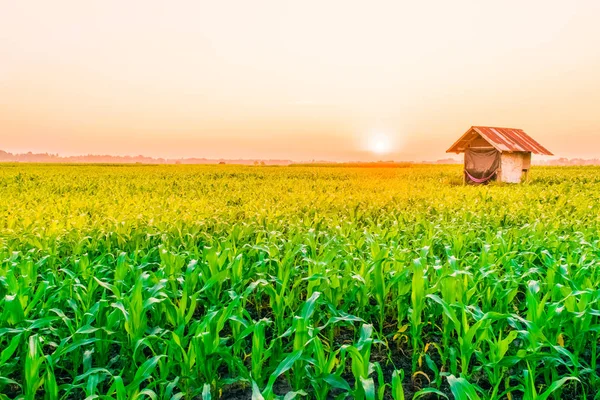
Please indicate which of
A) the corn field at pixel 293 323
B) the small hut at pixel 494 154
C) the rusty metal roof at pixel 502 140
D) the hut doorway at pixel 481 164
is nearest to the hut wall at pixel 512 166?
the small hut at pixel 494 154

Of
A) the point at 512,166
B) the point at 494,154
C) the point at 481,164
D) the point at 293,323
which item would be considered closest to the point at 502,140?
the point at 494,154

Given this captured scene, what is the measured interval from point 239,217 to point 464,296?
7333 mm

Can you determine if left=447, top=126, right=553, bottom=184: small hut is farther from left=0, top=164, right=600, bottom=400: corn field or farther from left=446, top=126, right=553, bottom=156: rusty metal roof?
left=0, top=164, right=600, bottom=400: corn field

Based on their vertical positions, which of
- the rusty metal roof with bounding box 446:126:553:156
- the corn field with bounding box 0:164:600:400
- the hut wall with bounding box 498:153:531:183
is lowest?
the corn field with bounding box 0:164:600:400

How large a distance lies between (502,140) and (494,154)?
130 centimetres

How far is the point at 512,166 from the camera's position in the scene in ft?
84.0

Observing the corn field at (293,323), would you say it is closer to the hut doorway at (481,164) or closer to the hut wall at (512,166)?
the hut doorway at (481,164)

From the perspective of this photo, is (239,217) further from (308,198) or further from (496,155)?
(496,155)

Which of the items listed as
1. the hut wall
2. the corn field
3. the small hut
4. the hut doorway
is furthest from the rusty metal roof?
the corn field

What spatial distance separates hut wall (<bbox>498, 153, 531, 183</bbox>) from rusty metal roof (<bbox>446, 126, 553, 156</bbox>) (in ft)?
1.66

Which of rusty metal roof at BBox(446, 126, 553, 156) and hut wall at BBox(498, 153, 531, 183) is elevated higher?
rusty metal roof at BBox(446, 126, 553, 156)

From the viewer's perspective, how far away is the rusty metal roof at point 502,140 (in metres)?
24.9

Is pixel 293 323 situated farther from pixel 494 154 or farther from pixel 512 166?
pixel 512 166

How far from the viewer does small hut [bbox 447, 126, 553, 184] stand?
24.9 meters
